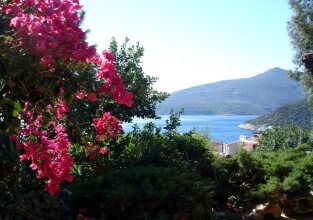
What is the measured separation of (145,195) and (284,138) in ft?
30.9

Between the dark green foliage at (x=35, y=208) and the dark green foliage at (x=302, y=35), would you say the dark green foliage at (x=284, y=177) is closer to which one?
the dark green foliage at (x=35, y=208)

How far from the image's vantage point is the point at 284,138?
13023mm

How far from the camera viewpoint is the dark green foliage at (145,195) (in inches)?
183

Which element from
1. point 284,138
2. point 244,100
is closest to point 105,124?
point 284,138

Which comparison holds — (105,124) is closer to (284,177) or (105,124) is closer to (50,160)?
(50,160)

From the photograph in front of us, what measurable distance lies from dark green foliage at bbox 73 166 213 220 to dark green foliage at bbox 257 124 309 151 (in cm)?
850

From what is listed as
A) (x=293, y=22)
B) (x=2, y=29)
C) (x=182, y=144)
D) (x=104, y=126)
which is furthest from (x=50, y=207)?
(x=293, y=22)

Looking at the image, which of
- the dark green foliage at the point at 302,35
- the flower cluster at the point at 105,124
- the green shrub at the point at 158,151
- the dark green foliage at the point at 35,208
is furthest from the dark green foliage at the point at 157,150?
the dark green foliage at the point at 302,35

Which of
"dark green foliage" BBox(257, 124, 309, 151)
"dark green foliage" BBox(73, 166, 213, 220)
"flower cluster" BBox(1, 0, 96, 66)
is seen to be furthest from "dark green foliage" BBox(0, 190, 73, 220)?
"dark green foliage" BBox(257, 124, 309, 151)

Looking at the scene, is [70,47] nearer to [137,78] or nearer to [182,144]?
[182,144]

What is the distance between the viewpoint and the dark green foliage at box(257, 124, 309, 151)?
42.5ft

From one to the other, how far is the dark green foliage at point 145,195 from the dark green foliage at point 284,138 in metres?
8.50

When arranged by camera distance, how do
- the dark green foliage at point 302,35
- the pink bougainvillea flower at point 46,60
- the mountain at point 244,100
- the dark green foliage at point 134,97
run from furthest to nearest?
1. the mountain at point 244,100
2. the dark green foliage at point 302,35
3. the dark green foliage at point 134,97
4. the pink bougainvillea flower at point 46,60

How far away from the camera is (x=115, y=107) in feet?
28.0
